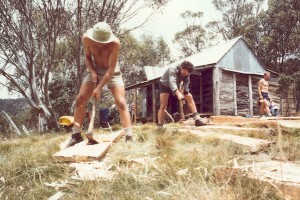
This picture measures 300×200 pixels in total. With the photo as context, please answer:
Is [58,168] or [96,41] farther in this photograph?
[96,41]

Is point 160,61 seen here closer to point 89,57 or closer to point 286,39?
point 286,39

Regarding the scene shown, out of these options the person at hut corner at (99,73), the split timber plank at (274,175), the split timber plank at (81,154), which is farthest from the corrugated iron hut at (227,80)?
the split timber plank at (274,175)

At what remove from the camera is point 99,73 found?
4.85 metres

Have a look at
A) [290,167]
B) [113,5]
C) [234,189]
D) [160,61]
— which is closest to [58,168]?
[234,189]

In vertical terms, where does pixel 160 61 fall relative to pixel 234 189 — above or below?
above

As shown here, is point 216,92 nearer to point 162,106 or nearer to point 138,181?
point 162,106

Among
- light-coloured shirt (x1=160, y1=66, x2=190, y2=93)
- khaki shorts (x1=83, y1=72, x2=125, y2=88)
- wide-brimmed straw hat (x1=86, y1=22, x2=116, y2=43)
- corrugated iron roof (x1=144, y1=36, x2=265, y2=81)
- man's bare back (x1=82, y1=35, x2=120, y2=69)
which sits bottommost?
khaki shorts (x1=83, y1=72, x2=125, y2=88)

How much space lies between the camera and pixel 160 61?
129 feet

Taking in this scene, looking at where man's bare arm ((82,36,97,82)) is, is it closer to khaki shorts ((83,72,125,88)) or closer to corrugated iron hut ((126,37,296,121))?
khaki shorts ((83,72,125,88))

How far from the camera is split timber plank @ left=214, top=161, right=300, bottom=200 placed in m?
1.78

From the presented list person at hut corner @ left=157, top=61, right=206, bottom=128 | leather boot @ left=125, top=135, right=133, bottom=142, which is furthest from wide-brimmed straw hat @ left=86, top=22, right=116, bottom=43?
person at hut corner @ left=157, top=61, right=206, bottom=128

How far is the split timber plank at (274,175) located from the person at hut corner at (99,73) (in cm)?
253

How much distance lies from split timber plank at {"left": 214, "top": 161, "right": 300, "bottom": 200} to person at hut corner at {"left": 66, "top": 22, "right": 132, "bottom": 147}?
8.30 feet

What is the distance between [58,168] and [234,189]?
6.14 ft
